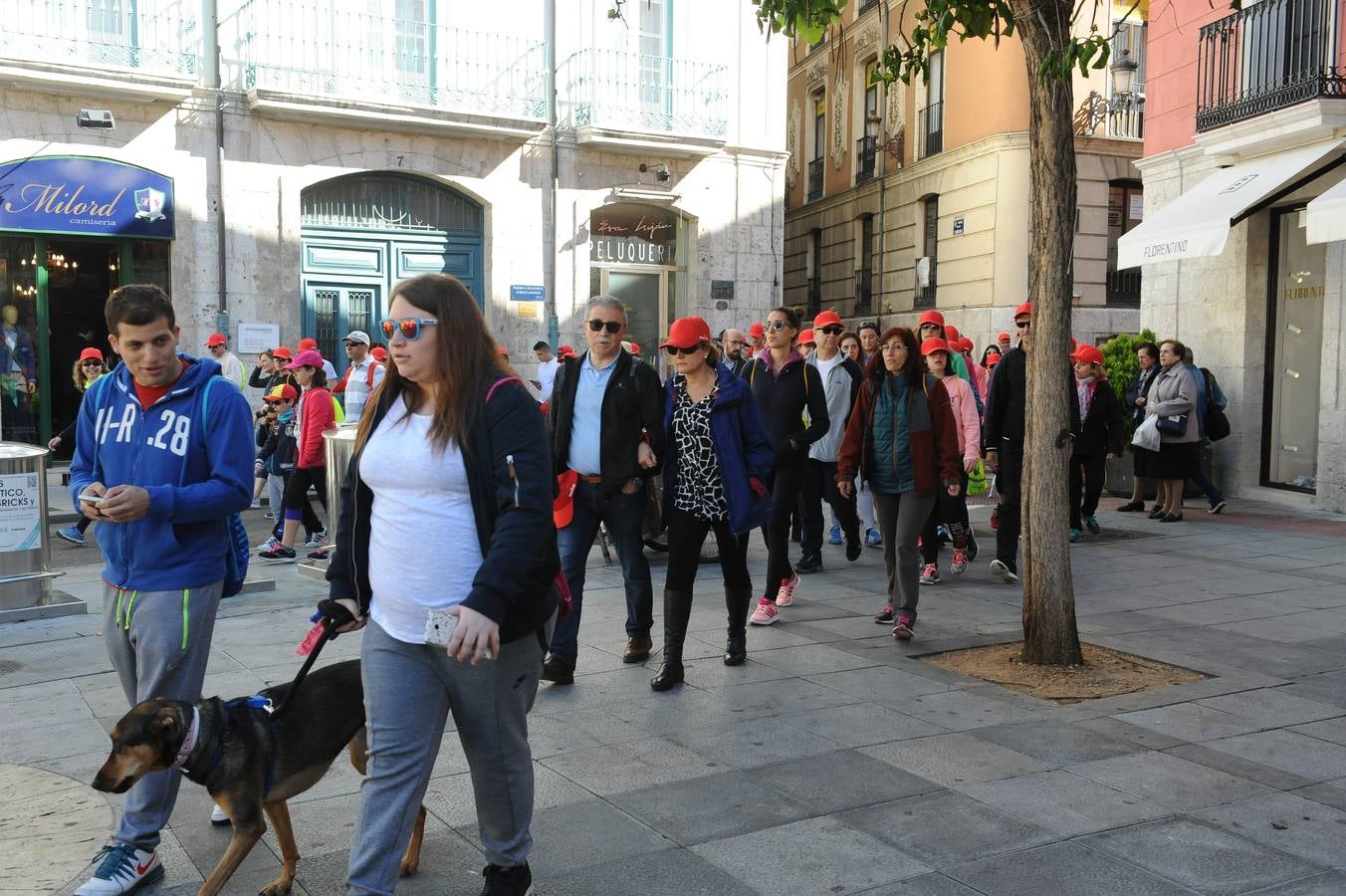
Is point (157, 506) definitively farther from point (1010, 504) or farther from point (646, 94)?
point (646, 94)

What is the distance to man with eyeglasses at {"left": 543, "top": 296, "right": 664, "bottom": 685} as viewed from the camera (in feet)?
19.7

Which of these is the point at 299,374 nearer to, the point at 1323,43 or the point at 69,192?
the point at 69,192

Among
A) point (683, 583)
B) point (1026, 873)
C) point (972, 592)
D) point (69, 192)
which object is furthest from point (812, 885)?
point (69, 192)

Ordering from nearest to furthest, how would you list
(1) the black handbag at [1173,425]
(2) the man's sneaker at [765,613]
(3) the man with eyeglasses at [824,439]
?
1. (2) the man's sneaker at [765,613]
2. (3) the man with eyeglasses at [824,439]
3. (1) the black handbag at [1173,425]

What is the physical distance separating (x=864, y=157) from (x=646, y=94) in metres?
9.87

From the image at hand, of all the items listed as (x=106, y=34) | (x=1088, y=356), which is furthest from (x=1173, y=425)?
(x=106, y=34)

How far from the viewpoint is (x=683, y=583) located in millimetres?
5977

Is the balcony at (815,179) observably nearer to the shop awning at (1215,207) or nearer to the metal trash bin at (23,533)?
the shop awning at (1215,207)

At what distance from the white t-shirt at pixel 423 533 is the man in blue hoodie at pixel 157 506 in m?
0.88

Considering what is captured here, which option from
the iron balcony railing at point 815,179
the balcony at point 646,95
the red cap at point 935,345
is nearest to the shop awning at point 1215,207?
the red cap at point 935,345

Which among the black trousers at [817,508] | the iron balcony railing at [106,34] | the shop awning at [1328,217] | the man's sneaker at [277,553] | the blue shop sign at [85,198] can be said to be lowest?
the man's sneaker at [277,553]

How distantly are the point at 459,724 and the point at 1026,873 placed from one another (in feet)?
5.83

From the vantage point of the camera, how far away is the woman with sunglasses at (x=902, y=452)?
22.6ft

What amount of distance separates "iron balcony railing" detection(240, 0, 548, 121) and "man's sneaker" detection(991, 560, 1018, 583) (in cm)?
1243
